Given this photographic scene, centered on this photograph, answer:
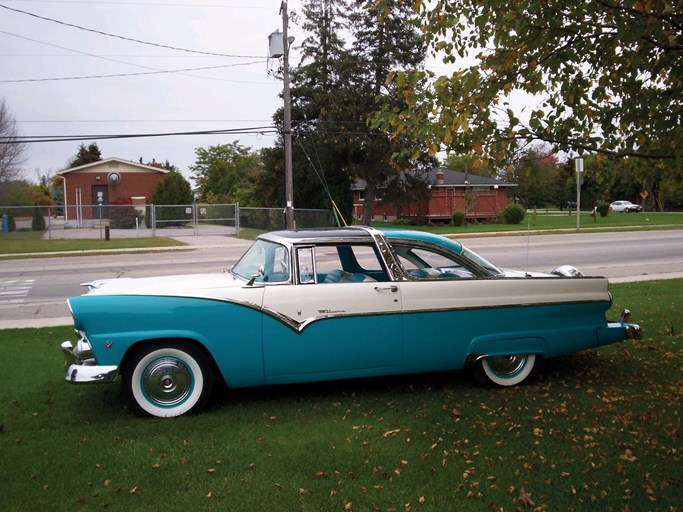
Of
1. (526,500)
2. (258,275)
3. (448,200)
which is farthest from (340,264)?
(448,200)

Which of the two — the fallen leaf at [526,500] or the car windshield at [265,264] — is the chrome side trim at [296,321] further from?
the fallen leaf at [526,500]

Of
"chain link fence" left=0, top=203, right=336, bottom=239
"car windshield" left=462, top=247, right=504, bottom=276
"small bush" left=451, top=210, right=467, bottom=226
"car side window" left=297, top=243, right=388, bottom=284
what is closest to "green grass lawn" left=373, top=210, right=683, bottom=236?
"small bush" left=451, top=210, right=467, bottom=226

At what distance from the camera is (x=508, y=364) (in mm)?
5938

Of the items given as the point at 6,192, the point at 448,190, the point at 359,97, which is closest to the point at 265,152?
the point at 359,97

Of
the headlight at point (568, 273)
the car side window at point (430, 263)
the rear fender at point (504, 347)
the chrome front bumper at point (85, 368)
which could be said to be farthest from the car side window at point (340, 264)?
the headlight at point (568, 273)

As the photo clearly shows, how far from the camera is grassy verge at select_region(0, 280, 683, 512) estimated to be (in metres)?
3.82

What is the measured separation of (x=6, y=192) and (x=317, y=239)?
5158 centimetres

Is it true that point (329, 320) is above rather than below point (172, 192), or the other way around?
below

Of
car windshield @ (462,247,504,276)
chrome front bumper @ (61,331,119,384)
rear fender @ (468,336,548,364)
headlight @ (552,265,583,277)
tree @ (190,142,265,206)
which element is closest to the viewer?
chrome front bumper @ (61,331,119,384)

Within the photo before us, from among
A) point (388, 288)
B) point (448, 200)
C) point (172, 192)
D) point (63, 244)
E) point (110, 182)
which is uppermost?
point (110, 182)

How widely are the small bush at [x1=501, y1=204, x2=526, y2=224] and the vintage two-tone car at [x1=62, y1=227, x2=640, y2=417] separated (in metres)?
40.1

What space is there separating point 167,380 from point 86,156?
88.3m

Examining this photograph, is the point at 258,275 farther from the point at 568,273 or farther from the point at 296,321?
the point at 568,273

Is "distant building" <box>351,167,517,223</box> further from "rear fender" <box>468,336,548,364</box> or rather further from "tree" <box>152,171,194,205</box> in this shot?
"rear fender" <box>468,336,548,364</box>
